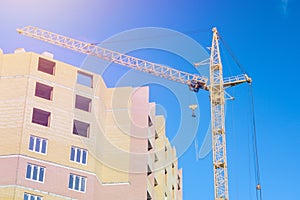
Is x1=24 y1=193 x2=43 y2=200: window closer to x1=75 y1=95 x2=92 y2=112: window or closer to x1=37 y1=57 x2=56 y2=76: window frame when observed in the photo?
x1=75 y1=95 x2=92 y2=112: window

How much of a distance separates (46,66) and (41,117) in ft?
18.9

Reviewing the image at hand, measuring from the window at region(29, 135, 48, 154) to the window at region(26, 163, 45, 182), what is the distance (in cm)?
167

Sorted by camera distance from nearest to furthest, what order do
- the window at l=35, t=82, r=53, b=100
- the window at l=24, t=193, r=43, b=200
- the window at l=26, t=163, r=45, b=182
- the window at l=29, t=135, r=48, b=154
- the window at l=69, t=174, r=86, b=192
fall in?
the window at l=24, t=193, r=43, b=200 < the window at l=26, t=163, r=45, b=182 < the window at l=29, t=135, r=48, b=154 < the window at l=69, t=174, r=86, b=192 < the window at l=35, t=82, r=53, b=100

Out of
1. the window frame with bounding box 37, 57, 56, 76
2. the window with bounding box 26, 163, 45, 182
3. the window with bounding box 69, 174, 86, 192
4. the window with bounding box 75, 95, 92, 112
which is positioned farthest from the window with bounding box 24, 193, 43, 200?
the window frame with bounding box 37, 57, 56, 76

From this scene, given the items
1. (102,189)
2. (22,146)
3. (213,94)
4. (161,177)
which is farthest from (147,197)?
(213,94)

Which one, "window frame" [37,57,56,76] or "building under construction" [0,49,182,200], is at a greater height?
"window frame" [37,57,56,76]

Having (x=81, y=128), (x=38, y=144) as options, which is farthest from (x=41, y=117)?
(x=81, y=128)

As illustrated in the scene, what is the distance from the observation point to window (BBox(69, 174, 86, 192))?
208ft

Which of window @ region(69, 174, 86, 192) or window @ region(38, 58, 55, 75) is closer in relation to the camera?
window @ region(69, 174, 86, 192)

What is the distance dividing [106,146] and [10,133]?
1131 cm

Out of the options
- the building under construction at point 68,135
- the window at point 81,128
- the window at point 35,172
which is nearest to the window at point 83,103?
the building under construction at point 68,135

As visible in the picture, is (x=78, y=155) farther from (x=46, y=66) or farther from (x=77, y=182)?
(x=46, y=66)

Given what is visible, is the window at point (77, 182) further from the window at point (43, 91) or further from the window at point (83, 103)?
the window at point (43, 91)

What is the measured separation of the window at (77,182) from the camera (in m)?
63.2
